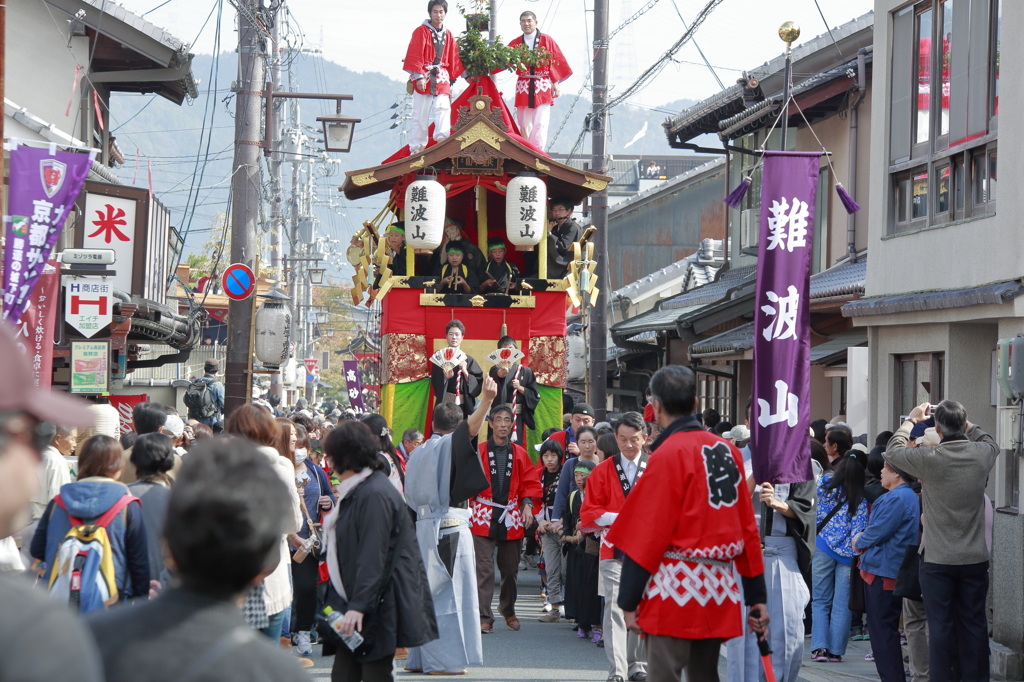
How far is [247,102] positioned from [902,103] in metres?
7.57

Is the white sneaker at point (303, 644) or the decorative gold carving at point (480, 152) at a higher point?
the decorative gold carving at point (480, 152)

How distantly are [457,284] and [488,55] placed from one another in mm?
3471

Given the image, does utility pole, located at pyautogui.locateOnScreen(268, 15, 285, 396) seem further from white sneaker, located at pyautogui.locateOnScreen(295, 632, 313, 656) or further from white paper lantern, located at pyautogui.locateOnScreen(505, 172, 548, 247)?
white sneaker, located at pyautogui.locateOnScreen(295, 632, 313, 656)

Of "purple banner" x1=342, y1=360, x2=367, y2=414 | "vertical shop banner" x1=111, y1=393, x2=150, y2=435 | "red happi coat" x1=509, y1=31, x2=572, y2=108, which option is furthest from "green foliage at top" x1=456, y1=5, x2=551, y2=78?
"purple banner" x1=342, y1=360, x2=367, y2=414

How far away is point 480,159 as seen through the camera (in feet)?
47.4

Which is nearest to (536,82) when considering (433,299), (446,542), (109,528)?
(433,299)

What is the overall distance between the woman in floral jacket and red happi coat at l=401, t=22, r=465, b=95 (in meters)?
8.66

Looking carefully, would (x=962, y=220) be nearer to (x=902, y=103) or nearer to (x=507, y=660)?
(x=902, y=103)

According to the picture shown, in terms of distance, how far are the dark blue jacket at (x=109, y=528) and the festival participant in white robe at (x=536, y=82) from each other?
1137 centimetres

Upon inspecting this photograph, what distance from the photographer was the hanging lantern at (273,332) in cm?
1523

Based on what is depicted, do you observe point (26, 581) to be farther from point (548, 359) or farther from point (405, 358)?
point (548, 359)

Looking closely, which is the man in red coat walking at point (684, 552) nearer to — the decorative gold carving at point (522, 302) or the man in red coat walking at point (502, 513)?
the man in red coat walking at point (502, 513)

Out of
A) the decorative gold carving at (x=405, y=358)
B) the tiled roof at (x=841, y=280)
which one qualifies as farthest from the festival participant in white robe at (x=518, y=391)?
the tiled roof at (x=841, y=280)

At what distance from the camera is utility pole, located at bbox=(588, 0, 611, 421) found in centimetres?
1662
